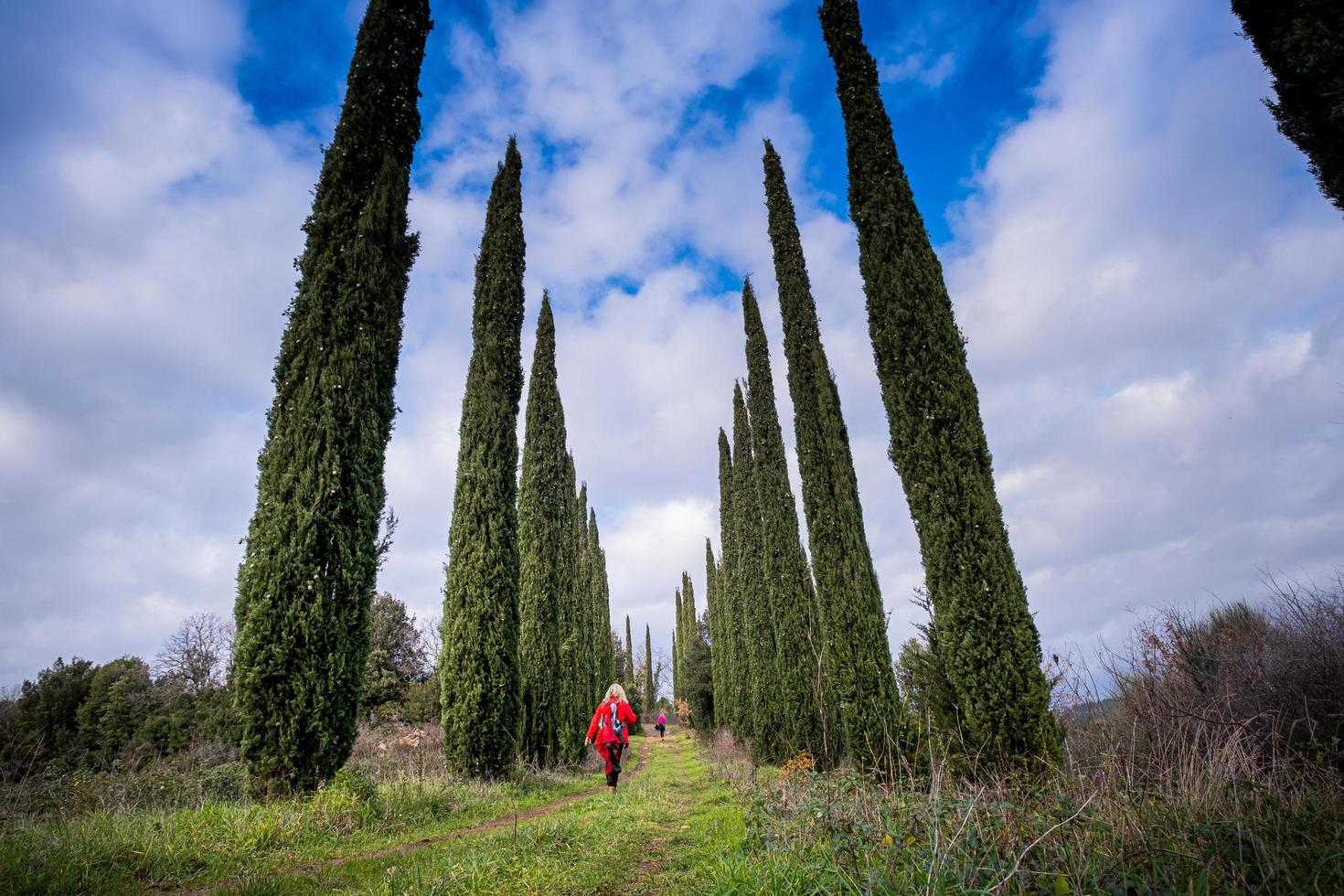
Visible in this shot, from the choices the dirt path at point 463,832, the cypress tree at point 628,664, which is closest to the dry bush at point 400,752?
the dirt path at point 463,832

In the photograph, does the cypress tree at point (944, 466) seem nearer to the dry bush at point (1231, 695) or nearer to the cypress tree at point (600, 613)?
the dry bush at point (1231, 695)

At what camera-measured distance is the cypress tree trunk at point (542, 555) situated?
12602mm

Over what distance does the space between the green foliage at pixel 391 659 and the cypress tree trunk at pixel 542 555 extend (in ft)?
17.0

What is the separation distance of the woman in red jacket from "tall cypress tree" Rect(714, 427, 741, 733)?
10218 millimetres

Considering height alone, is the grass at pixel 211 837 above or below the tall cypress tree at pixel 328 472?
below

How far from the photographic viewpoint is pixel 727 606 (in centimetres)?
2155

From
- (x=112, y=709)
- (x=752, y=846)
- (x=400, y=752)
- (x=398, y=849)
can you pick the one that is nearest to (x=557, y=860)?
(x=752, y=846)

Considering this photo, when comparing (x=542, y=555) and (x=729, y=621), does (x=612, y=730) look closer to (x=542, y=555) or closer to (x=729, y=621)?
(x=542, y=555)

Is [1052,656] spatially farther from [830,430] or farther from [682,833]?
[830,430]

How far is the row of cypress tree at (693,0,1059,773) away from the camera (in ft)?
19.7

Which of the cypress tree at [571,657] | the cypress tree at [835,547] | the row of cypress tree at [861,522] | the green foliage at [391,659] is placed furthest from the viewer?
the green foliage at [391,659]

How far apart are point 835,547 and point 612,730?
5173mm

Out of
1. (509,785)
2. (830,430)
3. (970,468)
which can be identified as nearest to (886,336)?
(970,468)

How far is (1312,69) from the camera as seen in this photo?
399 centimetres
